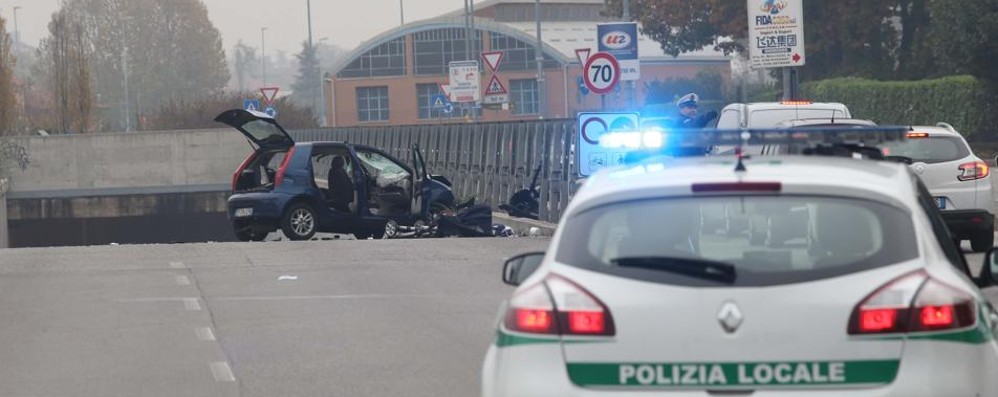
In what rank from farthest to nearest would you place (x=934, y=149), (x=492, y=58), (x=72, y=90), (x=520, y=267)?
(x=72, y=90), (x=492, y=58), (x=934, y=149), (x=520, y=267)

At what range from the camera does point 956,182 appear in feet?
59.0

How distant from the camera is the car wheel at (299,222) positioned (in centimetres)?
2442

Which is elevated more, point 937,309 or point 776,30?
point 776,30

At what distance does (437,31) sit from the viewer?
9962 cm

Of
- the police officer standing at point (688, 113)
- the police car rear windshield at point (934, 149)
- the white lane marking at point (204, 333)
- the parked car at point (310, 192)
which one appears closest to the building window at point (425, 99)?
the parked car at point (310, 192)

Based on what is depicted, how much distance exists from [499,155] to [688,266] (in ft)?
84.2

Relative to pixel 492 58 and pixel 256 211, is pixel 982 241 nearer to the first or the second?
pixel 256 211

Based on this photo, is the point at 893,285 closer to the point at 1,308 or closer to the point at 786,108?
the point at 1,308

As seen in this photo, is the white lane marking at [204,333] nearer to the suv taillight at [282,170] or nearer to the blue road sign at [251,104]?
the suv taillight at [282,170]

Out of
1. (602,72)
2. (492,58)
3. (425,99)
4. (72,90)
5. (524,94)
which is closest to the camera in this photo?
(602,72)

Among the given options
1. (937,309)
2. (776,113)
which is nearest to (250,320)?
(937,309)

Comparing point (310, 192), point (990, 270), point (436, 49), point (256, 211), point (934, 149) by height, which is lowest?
point (256, 211)

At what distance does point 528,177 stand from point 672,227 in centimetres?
2240

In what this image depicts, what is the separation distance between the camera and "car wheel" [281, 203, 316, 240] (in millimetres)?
24422
